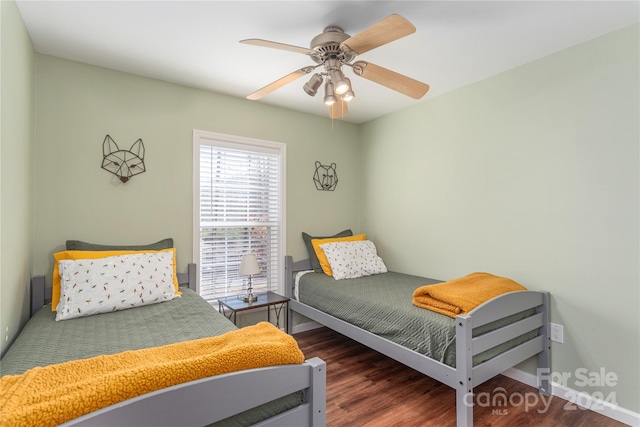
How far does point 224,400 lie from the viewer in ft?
3.43

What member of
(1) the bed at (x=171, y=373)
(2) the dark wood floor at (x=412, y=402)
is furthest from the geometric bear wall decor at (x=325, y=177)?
(1) the bed at (x=171, y=373)

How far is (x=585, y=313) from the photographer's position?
2.14m

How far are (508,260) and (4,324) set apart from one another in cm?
319

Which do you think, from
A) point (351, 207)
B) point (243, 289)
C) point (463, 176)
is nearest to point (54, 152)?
point (243, 289)

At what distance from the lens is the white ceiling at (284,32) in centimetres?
177

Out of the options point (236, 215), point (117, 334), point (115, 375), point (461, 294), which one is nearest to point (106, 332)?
point (117, 334)

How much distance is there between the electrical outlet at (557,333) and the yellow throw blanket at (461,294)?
1.08 ft

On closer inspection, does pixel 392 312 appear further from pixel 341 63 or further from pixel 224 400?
pixel 341 63

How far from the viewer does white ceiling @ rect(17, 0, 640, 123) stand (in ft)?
5.82

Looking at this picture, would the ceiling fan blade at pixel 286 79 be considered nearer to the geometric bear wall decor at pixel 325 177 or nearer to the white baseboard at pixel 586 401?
the geometric bear wall decor at pixel 325 177

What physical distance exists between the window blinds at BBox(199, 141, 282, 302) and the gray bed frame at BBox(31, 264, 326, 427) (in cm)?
201

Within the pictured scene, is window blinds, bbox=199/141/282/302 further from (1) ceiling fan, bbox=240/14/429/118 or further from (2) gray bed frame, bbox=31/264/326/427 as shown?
(2) gray bed frame, bbox=31/264/326/427

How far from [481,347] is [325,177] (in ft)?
7.73

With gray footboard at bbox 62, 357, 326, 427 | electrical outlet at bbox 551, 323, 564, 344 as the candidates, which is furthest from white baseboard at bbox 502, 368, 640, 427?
gray footboard at bbox 62, 357, 326, 427
